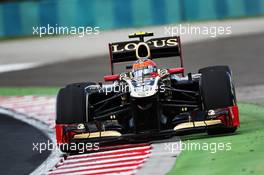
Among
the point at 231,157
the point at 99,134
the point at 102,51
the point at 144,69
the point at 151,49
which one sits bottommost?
the point at 231,157

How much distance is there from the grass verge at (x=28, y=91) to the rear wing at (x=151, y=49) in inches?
306

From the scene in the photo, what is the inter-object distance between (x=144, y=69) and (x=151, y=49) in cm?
97

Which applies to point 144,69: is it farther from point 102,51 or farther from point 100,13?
point 100,13

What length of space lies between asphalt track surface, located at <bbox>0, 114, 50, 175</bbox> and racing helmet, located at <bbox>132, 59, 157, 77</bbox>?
1.95m

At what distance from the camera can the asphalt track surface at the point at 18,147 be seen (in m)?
12.4

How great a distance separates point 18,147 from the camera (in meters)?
14.4

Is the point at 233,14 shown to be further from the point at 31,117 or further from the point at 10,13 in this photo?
the point at 31,117

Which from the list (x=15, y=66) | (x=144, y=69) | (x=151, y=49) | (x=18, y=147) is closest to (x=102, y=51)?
(x=15, y=66)

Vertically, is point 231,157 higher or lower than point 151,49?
lower

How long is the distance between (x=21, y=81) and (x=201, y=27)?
12.6 m

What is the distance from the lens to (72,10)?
3869 cm

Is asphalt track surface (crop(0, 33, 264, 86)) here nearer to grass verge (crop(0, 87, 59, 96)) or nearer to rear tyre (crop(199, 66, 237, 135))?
grass verge (crop(0, 87, 59, 96))

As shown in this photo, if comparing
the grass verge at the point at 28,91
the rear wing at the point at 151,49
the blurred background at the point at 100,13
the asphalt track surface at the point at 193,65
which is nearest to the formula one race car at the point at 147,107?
the rear wing at the point at 151,49

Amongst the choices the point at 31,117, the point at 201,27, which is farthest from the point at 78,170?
the point at 201,27
